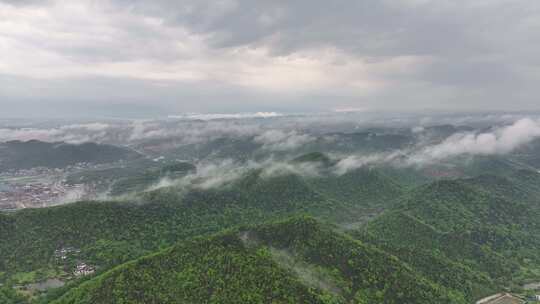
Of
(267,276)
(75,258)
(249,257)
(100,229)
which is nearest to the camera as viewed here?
(267,276)

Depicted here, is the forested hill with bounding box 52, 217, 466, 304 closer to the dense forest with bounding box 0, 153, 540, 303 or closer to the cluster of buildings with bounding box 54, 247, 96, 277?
the dense forest with bounding box 0, 153, 540, 303

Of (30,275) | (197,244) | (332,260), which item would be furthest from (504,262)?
(30,275)

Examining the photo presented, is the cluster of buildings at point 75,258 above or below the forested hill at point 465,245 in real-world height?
above

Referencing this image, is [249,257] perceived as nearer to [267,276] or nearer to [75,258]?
[267,276]

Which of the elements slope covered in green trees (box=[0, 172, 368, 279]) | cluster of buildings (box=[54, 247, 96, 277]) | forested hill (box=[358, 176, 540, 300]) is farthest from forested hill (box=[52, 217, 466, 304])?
slope covered in green trees (box=[0, 172, 368, 279])

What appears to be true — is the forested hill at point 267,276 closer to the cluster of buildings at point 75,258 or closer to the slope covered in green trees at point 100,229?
the cluster of buildings at point 75,258

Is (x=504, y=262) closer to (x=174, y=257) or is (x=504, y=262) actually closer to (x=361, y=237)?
(x=361, y=237)

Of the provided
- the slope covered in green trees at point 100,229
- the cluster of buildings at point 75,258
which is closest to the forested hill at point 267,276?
the cluster of buildings at point 75,258

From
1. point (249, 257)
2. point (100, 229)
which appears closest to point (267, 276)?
point (249, 257)
